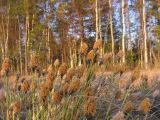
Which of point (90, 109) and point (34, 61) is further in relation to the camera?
point (34, 61)

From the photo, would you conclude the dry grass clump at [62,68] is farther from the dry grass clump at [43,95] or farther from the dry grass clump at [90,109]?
the dry grass clump at [90,109]

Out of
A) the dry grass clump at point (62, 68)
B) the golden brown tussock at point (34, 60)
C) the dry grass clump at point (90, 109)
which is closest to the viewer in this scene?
the dry grass clump at point (90, 109)

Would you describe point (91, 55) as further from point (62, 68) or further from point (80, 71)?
point (62, 68)

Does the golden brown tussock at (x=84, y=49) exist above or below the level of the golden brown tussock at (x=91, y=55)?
above

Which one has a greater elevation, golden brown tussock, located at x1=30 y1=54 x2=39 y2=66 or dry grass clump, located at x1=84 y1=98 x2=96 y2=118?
golden brown tussock, located at x1=30 y1=54 x2=39 y2=66

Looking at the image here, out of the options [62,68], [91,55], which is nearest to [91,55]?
[91,55]

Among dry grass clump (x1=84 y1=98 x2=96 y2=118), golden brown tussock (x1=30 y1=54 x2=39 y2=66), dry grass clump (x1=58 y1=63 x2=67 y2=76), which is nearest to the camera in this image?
dry grass clump (x1=84 y1=98 x2=96 y2=118)

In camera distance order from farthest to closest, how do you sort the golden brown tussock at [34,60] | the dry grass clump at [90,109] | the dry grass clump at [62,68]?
1. the golden brown tussock at [34,60]
2. the dry grass clump at [62,68]
3. the dry grass clump at [90,109]

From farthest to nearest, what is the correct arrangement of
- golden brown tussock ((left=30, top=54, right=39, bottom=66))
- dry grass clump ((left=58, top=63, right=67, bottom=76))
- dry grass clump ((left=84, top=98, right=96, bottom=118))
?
golden brown tussock ((left=30, top=54, right=39, bottom=66)) → dry grass clump ((left=58, top=63, right=67, bottom=76)) → dry grass clump ((left=84, top=98, right=96, bottom=118))

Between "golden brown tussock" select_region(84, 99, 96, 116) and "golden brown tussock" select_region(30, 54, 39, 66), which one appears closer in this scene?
"golden brown tussock" select_region(84, 99, 96, 116)

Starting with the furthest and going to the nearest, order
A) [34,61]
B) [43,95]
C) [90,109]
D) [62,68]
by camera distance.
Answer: [34,61]
[62,68]
[43,95]
[90,109]

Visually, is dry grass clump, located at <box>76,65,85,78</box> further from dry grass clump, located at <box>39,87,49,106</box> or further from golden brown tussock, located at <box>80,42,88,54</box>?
dry grass clump, located at <box>39,87,49,106</box>

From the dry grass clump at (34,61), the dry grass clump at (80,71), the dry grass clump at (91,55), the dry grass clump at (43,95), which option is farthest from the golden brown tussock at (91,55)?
the dry grass clump at (43,95)

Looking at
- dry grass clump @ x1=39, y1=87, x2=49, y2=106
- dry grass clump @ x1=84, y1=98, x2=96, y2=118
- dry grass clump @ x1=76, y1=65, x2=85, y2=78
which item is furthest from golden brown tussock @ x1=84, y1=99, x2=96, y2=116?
dry grass clump @ x1=76, y1=65, x2=85, y2=78
